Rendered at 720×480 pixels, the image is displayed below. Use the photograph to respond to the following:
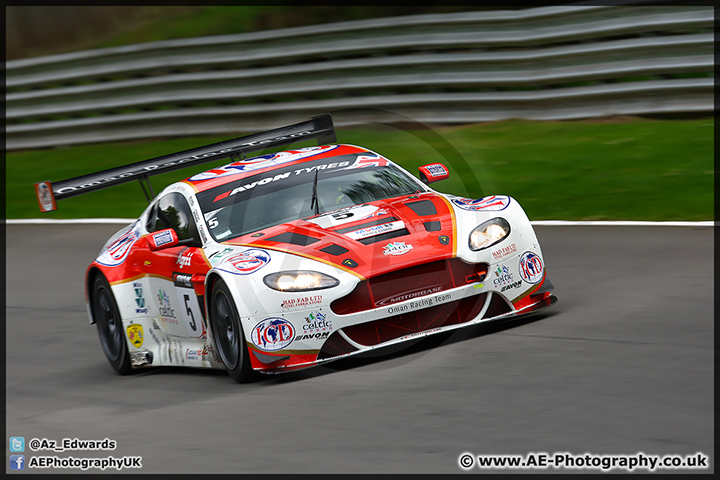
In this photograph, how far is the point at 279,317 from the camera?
5.97 meters

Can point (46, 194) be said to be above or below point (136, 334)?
above

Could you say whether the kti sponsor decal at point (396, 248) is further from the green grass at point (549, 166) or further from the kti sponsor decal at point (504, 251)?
the green grass at point (549, 166)

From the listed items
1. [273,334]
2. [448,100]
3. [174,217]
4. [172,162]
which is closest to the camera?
[273,334]

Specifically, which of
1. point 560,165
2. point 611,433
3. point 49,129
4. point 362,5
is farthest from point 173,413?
point 362,5

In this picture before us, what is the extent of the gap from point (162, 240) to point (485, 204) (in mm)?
2099

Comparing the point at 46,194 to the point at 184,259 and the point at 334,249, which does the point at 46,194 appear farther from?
the point at 334,249

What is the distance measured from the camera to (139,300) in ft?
24.6

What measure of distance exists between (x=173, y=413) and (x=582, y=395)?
223 cm

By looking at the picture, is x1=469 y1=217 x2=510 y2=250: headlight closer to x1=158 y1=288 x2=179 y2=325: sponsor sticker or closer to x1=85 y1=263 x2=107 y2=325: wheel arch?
x1=158 y1=288 x2=179 y2=325: sponsor sticker

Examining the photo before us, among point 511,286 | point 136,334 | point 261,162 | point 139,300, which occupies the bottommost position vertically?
point 136,334

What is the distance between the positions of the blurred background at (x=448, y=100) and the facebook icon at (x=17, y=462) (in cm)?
698

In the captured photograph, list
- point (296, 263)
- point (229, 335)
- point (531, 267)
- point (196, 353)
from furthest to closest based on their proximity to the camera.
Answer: point (196, 353)
point (531, 267)
point (229, 335)
point (296, 263)

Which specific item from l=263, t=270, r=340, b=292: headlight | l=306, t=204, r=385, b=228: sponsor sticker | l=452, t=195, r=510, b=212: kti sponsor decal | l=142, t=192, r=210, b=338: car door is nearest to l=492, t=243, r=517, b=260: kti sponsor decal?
l=452, t=195, r=510, b=212: kti sponsor decal

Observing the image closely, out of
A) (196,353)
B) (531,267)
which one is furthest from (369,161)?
(196,353)
